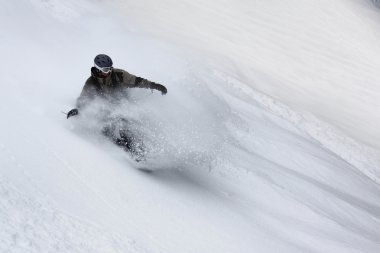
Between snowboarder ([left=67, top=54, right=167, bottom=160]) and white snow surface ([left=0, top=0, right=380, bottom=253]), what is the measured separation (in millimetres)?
184

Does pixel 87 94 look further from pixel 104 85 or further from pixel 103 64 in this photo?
pixel 103 64

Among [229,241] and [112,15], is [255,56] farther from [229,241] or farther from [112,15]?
[229,241]

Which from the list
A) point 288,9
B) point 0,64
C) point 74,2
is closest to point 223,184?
point 0,64

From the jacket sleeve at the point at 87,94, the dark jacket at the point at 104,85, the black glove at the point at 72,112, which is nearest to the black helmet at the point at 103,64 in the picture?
the dark jacket at the point at 104,85

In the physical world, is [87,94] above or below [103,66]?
below

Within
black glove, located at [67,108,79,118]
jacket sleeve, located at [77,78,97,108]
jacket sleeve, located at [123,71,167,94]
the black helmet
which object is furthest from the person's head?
black glove, located at [67,108,79,118]

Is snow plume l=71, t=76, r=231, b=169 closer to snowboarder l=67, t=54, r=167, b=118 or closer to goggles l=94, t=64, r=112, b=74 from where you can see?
snowboarder l=67, t=54, r=167, b=118

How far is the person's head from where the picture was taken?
6699 mm

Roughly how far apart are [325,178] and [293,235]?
11.2ft

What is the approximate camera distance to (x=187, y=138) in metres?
8.09

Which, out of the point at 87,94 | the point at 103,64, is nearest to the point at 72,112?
the point at 87,94

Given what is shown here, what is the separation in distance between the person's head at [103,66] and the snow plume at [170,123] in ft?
1.49

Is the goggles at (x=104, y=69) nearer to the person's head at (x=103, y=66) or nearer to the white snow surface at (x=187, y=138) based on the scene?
the person's head at (x=103, y=66)

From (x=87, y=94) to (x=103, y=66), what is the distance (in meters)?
0.58
